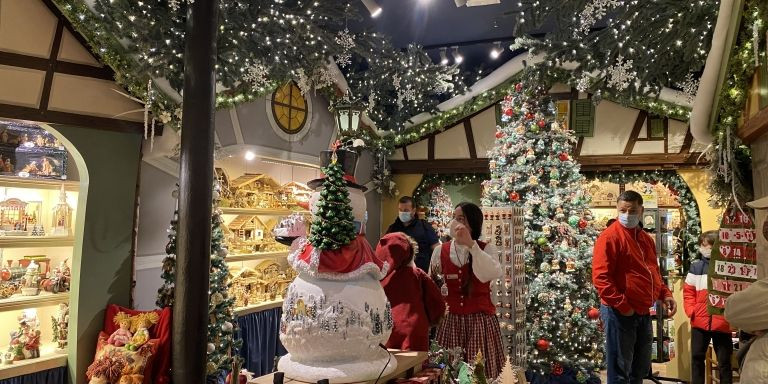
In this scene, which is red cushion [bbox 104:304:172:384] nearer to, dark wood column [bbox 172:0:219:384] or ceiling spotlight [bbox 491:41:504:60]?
dark wood column [bbox 172:0:219:384]

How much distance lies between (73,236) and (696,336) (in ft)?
17.2

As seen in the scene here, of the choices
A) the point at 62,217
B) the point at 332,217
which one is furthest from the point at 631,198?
the point at 62,217

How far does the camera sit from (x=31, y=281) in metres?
3.63

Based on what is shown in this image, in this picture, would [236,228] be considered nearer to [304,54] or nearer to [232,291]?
[232,291]

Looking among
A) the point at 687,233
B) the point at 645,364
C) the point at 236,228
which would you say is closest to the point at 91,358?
the point at 236,228

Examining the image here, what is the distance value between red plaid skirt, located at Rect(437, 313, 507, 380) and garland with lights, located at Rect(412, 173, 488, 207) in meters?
4.55

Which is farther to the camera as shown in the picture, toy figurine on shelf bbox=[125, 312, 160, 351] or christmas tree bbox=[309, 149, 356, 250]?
toy figurine on shelf bbox=[125, 312, 160, 351]

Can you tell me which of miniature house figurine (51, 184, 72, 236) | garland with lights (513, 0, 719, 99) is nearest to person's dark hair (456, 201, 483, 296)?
garland with lights (513, 0, 719, 99)

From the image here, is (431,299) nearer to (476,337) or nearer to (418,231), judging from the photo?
(476,337)

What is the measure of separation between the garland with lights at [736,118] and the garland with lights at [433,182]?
200 inches

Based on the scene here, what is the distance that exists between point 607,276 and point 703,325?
151cm

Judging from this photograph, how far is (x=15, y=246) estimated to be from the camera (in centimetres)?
344

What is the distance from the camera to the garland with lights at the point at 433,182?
305 inches

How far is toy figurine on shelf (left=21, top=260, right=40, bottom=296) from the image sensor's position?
359cm
